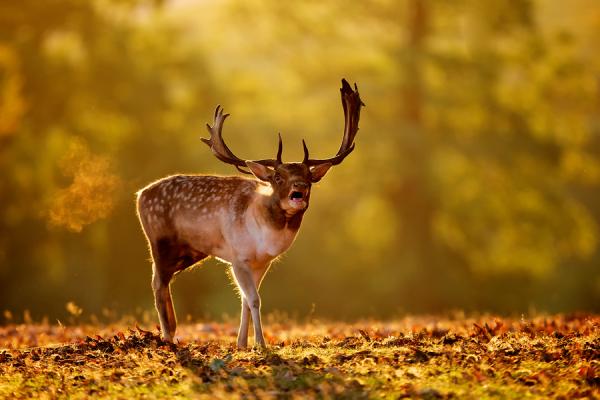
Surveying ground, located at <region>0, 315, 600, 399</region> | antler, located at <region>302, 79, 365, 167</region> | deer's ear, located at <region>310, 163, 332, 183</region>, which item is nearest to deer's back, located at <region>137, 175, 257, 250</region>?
deer's ear, located at <region>310, 163, 332, 183</region>

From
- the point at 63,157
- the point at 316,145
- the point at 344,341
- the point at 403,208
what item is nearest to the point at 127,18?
the point at 63,157

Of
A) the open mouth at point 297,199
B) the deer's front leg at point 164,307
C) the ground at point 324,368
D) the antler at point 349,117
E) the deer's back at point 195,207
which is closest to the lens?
the ground at point 324,368

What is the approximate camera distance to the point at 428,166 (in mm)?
30172

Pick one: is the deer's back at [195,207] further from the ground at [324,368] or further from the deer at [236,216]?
the ground at [324,368]

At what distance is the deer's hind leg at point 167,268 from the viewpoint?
11477 millimetres

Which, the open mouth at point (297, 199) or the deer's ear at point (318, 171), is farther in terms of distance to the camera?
the deer's ear at point (318, 171)

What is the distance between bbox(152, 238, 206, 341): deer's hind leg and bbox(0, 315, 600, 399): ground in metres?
0.77

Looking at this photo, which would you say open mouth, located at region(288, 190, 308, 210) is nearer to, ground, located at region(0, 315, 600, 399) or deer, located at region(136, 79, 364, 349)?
→ deer, located at region(136, 79, 364, 349)

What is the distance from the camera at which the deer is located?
34.5 ft

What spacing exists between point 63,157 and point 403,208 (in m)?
10.1

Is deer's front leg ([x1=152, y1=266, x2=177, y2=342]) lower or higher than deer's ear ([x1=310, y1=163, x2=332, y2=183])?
lower

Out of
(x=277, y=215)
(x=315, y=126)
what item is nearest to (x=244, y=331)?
(x=277, y=215)

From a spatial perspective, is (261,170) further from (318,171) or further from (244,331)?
(244,331)

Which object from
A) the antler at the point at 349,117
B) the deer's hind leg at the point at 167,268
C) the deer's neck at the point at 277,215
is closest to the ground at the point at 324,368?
the deer's hind leg at the point at 167,268
